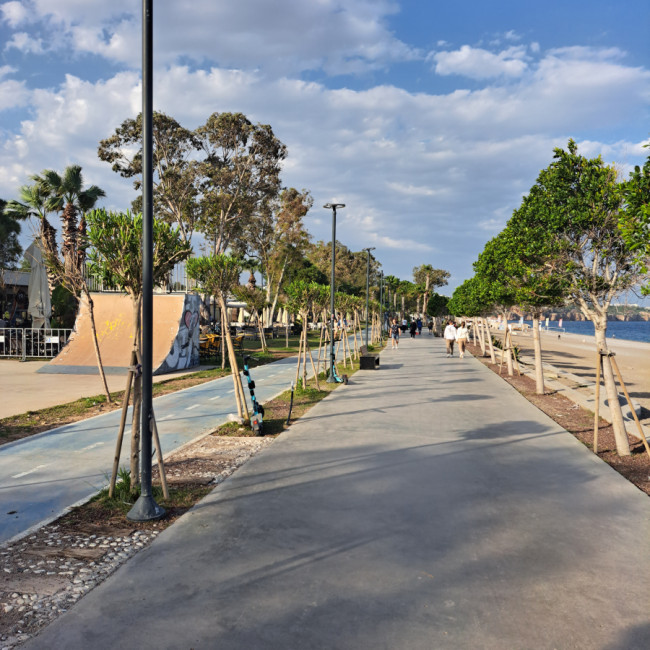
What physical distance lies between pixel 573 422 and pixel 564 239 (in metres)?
3.78

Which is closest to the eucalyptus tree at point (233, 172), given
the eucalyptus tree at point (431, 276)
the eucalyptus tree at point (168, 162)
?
the eucalyptus tree at point (168, 162)

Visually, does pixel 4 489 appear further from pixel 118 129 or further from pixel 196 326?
pixel 118 129

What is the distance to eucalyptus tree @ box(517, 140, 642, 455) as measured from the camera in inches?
380

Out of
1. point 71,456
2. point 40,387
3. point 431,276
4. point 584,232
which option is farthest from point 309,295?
point 431,276

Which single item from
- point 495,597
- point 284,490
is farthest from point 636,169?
point 284,490

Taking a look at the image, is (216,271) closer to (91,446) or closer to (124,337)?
(91,446)

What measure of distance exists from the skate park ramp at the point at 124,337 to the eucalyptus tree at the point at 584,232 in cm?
1320

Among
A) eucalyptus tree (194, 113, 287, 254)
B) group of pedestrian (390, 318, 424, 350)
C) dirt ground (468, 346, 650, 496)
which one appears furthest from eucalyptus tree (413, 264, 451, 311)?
dirt ground (468, 346, 650, 496)

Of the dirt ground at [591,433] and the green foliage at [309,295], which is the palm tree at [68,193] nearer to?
the green foliage at [309,295]

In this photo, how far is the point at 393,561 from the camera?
4.57m

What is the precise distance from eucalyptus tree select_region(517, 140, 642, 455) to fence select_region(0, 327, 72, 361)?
63.3 ft

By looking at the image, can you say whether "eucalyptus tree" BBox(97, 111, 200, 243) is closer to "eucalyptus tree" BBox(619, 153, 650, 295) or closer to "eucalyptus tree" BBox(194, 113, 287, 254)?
"eucalyptus tree" BBox(194, 113, 287, 254)

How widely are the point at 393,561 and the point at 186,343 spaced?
1676 cm

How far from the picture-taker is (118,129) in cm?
3312
